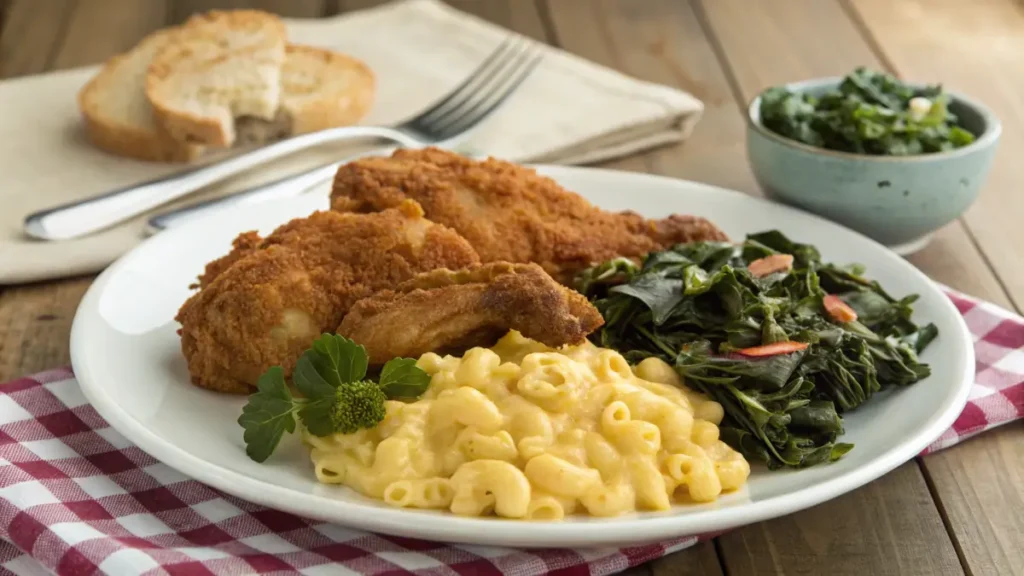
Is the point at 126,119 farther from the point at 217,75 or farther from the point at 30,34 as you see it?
the point at 30,34

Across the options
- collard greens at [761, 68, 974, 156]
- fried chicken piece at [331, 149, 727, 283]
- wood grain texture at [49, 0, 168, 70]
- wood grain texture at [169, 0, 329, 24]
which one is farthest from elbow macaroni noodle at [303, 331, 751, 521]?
wood grain texture at [169, 0, 329, 24]

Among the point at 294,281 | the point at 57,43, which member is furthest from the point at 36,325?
the point at 57,43

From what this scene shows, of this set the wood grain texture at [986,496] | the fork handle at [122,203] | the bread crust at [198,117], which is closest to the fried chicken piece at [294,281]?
the fork handle at [122,203]

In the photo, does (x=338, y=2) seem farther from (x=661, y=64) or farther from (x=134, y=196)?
(x=134, y=196)

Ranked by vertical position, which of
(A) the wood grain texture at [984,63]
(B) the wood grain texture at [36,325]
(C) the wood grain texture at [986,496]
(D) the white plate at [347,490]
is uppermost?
(D) the white plate at [347,490]

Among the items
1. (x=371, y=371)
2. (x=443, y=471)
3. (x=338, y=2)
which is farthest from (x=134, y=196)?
(x=338, y=2)

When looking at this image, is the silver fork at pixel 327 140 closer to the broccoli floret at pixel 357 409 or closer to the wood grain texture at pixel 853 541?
the broccoli floret at pixel 357 409
